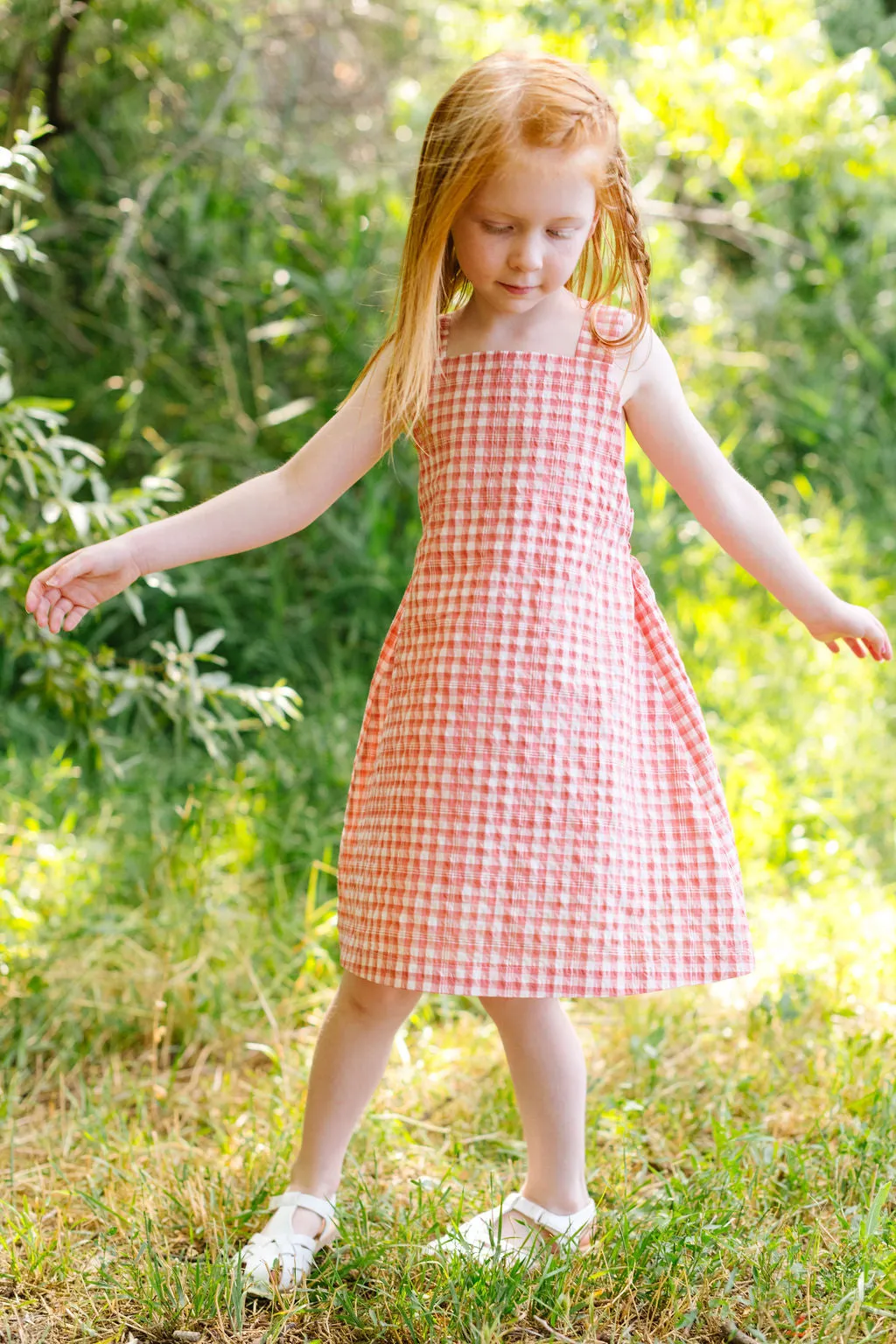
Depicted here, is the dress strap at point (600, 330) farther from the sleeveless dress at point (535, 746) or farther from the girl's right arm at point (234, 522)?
→ the girl's right arm at point (234, 522)

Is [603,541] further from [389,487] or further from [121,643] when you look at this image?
[121,643]

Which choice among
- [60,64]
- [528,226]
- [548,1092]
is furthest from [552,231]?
[60,64]

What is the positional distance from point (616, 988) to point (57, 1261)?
843 mm

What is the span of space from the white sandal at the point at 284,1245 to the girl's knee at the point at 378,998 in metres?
0.27

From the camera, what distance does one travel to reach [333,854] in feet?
9.52

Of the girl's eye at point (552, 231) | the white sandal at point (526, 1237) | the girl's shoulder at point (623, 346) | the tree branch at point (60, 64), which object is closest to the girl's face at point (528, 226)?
the girl's eye at point (552, 231)

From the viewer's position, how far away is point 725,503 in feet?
5.84

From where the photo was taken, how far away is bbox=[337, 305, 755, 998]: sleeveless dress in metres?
1.61

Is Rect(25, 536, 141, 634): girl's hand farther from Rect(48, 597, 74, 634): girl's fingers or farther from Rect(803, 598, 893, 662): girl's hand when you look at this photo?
Rect(803, 598, 893, 662): girl's hand

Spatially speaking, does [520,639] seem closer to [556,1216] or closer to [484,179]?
[484,179]

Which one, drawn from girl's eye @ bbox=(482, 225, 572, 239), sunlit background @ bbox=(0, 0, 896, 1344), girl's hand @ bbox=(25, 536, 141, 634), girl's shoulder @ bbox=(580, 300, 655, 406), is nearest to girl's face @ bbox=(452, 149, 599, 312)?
girl's eye @ bbox=(482, 225, 572, 239)

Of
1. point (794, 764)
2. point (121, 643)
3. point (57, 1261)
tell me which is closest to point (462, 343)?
point (57, 1261)

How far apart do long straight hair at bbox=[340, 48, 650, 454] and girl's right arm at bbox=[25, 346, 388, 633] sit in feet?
0.12

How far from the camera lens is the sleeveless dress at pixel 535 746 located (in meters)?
1.61
